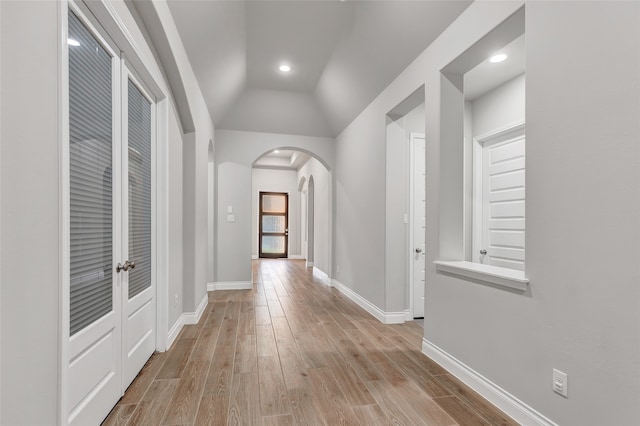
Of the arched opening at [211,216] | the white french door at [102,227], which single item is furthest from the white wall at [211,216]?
the white french door at [102,227]

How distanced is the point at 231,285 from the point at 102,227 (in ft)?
12.7

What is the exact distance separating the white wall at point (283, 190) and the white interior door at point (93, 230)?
28.0 ft

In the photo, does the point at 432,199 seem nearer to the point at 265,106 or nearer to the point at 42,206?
the point at 42,206

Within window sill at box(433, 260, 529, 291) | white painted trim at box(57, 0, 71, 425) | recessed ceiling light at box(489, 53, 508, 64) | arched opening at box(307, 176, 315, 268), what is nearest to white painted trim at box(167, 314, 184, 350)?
white painted trim at box(57, 0, 71, 425)

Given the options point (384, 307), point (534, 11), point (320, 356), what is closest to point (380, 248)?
point (384, 307)

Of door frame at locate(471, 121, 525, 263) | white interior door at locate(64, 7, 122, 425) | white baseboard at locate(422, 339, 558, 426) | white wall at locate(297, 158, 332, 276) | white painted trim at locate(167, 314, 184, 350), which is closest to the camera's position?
white interior door at locate(64, 7, 122, 425)

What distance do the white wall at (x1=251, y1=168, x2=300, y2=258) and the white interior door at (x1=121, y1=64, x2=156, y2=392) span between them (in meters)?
7.77

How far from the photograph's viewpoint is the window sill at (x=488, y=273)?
1901 millimetres

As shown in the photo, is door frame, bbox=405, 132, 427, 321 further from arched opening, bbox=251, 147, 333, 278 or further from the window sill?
arched opening, bbox=251, 147, 333, 278

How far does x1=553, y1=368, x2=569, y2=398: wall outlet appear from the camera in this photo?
1.62 m

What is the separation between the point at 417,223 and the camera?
402 centimetres

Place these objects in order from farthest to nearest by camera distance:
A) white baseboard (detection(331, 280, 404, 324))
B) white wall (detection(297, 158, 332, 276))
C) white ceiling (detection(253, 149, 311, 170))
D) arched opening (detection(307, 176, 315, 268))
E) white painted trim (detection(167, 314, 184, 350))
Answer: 1. white ceiling (detection(253, 149, 311, 170))
2. arched opening (detection(307, 176, 315, 268))
3. white wall (detection(297, 158, 332, 276))
4. white baseboard (detection(331, 280, 404, 324))
5. white painted trim (detection(167, 314, 184, 350))

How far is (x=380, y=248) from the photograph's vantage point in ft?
12.8

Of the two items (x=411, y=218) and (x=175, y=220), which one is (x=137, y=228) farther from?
(x=411, y=218)
